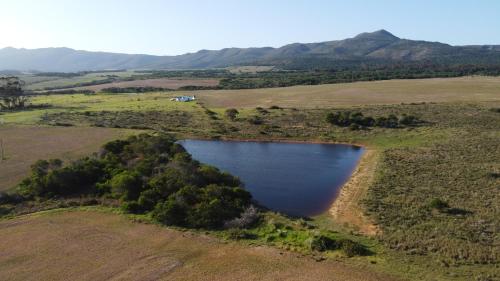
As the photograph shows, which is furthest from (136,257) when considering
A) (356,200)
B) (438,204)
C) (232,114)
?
(232,114)

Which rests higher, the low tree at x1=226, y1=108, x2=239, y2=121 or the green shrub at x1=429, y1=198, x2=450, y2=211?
the low tree at x1=226, y1=108, x2=239, y2=121

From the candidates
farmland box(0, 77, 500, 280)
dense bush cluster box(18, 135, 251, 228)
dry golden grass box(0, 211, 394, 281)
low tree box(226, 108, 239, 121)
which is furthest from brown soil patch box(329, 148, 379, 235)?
low tree box(226, 108, 239, 121)

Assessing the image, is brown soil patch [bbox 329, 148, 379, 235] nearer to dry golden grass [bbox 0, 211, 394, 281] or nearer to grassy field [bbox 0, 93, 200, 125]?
dry golden grass [bbox 0, 211, 394, 281]

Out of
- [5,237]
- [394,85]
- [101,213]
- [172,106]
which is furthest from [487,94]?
[5,237]

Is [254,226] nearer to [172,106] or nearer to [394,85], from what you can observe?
[172,106]

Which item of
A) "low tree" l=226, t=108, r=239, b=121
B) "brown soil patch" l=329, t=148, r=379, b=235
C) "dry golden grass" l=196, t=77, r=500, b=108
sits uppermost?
"dry golden grass" l=196, t=77, r=500, b=108

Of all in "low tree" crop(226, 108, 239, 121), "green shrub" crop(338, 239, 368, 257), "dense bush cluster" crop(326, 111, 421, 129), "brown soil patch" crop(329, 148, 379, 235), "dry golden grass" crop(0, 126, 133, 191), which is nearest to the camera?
"green shrub" crop(338, 239, 368, 257)

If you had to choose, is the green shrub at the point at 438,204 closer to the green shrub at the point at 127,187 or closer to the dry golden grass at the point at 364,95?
the green shrub at the point at 127,187

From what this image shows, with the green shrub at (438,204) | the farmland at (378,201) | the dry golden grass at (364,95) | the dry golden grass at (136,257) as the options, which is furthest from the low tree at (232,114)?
the green shrub at (438,204)
